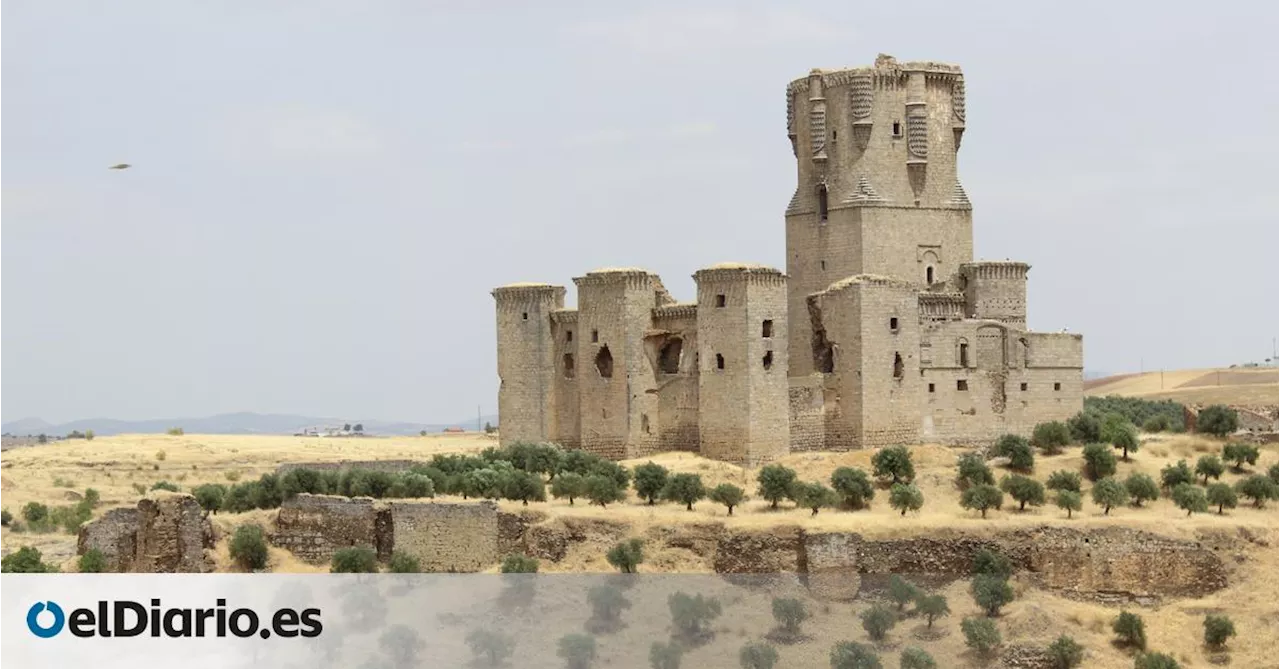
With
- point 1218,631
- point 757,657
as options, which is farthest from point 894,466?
point 1218,631

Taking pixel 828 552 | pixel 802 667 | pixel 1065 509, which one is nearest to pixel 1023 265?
pixel 1065 509

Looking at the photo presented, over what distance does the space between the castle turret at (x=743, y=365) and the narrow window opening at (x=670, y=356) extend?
5.07 ft

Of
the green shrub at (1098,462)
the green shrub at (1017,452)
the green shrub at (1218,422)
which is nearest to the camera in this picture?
the green shrub at (1098,462)

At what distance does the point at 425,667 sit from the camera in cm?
3975

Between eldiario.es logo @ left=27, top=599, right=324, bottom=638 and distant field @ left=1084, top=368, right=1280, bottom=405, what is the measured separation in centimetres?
5566

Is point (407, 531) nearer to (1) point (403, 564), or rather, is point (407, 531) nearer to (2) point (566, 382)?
(1) point (403, 564)

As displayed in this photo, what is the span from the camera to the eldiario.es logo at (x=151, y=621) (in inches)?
1451

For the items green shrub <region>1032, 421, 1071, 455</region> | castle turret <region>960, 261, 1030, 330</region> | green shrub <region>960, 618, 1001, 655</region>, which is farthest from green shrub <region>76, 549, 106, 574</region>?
castle turret <region>960, 261, 1030, 330</region>

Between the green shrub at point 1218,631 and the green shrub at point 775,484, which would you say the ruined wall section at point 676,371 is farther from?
the green shrub at point 1218,631

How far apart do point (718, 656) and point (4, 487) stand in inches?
935

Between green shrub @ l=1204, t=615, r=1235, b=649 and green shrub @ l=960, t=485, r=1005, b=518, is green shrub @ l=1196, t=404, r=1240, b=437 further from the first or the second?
green shrub @ l=1204, t=615, r=1235, b=649

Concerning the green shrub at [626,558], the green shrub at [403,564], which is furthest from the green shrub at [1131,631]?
the green shrub at [403,564]

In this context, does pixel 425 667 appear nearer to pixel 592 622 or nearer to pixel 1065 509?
pixel 592 622

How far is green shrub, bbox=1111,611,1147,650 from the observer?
4034 centimetres
